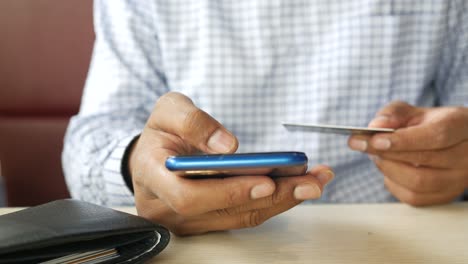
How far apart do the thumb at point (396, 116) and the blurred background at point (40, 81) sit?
0.63 metres

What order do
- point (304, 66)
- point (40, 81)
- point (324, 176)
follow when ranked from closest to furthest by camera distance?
point (324, 176), point (304, 66), point (40, 81)

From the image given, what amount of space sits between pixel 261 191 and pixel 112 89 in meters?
0.49

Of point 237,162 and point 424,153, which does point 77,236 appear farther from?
Result: point 424,153

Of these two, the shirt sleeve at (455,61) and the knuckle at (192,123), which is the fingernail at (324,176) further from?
the shirt sleeve at (455,61)

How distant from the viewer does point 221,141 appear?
471 millimetres

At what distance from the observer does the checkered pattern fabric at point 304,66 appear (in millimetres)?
830

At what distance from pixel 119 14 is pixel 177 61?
135mm

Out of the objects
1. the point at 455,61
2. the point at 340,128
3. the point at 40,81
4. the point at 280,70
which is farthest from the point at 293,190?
the point at 40,81

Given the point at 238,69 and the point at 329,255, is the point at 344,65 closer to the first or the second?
the point at 238,69

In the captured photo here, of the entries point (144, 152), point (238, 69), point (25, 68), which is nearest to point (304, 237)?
point (144, 152)

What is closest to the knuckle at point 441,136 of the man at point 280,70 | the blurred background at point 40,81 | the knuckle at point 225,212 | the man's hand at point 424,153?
the man's hand at point 424,153

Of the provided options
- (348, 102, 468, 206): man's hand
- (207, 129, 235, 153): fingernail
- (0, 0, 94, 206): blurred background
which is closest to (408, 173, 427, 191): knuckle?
(348, 102, 468, 206): man's hand

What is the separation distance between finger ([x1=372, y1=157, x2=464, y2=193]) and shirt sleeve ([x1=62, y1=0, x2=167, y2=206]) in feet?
1.19

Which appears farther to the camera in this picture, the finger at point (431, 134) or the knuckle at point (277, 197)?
the finger at point (431, 134)
